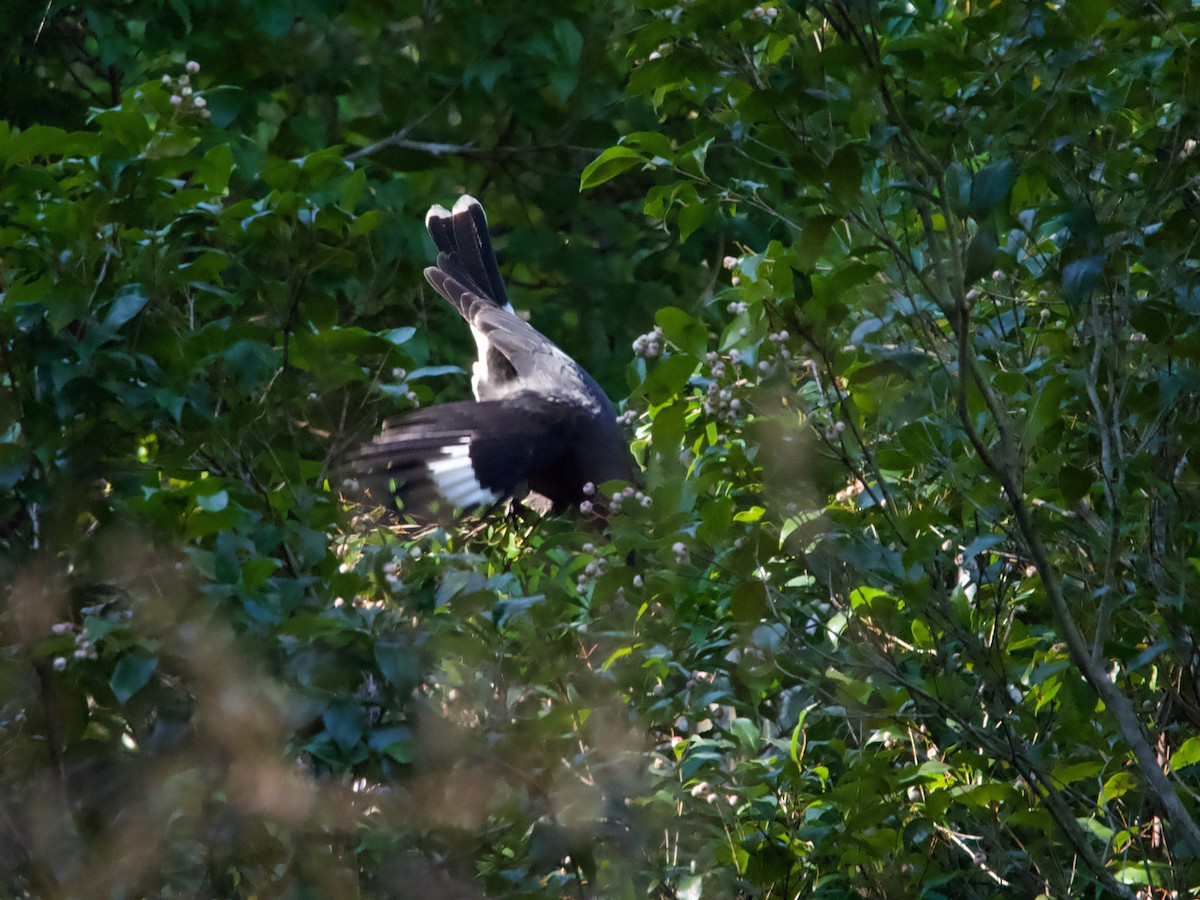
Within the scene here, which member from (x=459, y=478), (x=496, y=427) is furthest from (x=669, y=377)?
(x=496, y=427)

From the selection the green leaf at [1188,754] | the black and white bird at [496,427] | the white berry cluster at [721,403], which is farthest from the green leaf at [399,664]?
the black and white bird at [496,427]

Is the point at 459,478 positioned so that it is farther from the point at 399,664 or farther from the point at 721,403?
the point at 399,664

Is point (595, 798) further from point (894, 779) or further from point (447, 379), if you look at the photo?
point (447, 379)

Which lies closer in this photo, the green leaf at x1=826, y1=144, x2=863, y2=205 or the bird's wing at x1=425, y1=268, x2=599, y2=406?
the green leaf at x1=826, y1=144, x2=863, y2=205

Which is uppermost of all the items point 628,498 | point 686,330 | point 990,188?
point 990,188

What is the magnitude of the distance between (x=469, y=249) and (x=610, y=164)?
3.28 metres

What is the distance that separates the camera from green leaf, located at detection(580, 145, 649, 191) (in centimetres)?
176

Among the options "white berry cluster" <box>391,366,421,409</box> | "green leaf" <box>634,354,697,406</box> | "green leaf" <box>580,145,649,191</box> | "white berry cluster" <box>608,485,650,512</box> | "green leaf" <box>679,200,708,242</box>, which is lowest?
"white berry cluster" <box>608,485,650,512</box>

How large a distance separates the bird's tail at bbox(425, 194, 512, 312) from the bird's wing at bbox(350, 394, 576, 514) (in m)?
0.73

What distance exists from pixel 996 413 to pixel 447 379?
374 centimetres

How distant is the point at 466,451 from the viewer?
3990mm

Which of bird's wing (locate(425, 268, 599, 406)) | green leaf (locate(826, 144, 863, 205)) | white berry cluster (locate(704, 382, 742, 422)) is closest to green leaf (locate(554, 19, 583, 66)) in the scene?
bird's wing (locate(425, 268, 599, 406))

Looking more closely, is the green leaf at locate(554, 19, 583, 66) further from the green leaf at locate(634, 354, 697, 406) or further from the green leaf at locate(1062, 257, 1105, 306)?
the green leaf at locate(1062, 257, 1105, 306)

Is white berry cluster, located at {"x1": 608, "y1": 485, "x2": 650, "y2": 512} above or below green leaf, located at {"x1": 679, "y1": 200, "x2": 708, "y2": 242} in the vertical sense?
below
